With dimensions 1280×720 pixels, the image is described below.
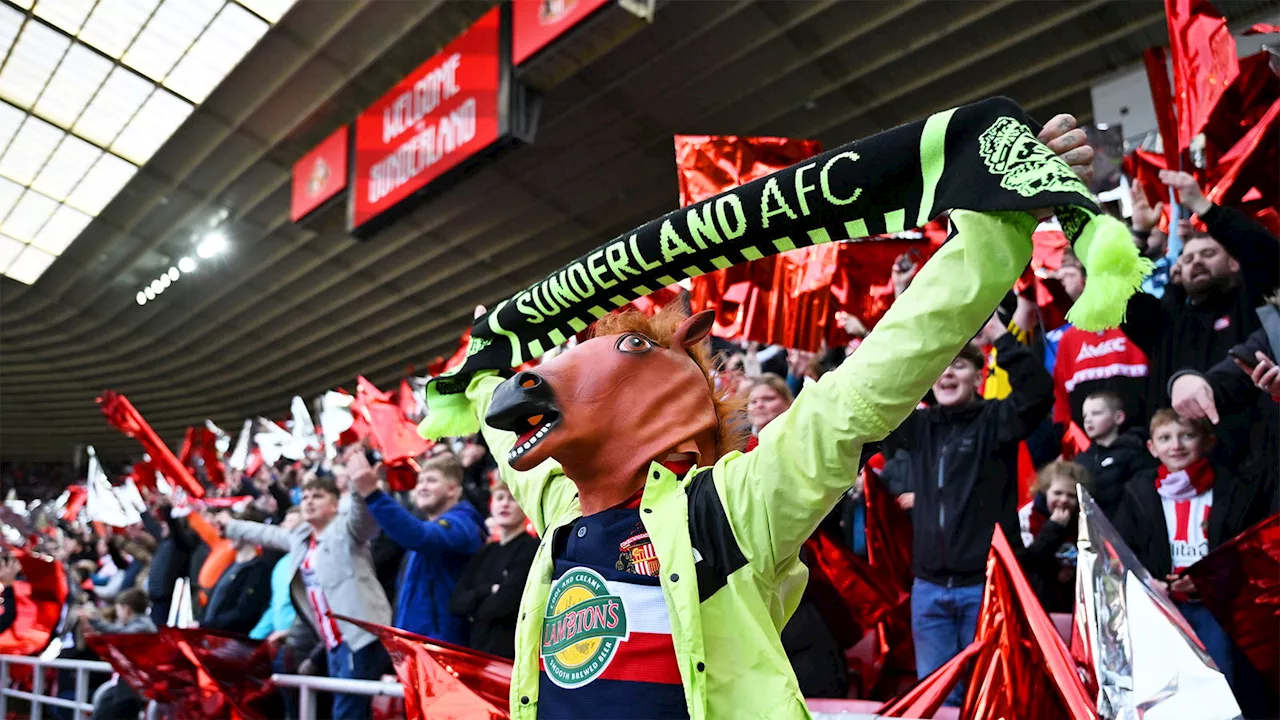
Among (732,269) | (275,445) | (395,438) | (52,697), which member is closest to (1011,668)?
(732,269)

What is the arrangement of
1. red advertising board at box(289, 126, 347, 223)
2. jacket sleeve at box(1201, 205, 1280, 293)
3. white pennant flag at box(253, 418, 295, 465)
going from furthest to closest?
1. red advertising board at box(289, 126, 347, 223)
2. white pennant flag at box(253, 418, 295, 465)
3. jacket sleeve at box(1201, 205, 1280, 293)

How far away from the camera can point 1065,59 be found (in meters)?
7.81

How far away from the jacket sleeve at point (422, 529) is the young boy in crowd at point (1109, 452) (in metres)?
2.06

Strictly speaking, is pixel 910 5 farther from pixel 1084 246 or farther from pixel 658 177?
pixel 1084 246

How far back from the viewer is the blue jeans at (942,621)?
3.01 meters

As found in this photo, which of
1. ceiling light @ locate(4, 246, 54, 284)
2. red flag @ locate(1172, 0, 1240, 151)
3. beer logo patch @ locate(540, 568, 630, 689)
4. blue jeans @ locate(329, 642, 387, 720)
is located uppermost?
ceiling light @ locate(4, 246, 54, 284)

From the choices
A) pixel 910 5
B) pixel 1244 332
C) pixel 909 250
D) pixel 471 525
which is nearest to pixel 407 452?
pixel 471 525

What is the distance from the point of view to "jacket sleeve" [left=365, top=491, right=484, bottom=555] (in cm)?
341

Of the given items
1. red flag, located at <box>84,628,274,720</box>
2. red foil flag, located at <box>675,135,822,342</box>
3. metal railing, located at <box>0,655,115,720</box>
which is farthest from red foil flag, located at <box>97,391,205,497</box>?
red foil flag, located at <box>675,135,822,342</box>

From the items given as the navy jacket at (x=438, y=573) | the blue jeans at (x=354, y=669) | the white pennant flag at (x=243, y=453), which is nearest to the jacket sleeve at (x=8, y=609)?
the white pennant flag at (x=243, y=453)

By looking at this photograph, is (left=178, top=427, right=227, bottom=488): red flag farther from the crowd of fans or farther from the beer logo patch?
the beer logo patch

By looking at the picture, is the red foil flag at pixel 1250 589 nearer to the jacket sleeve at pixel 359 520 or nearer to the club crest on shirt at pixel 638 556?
the club crest on shirt at pixel 638 556

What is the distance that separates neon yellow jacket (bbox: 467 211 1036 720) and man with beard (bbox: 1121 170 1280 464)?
2.14 meters

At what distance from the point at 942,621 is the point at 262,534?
317 cm
